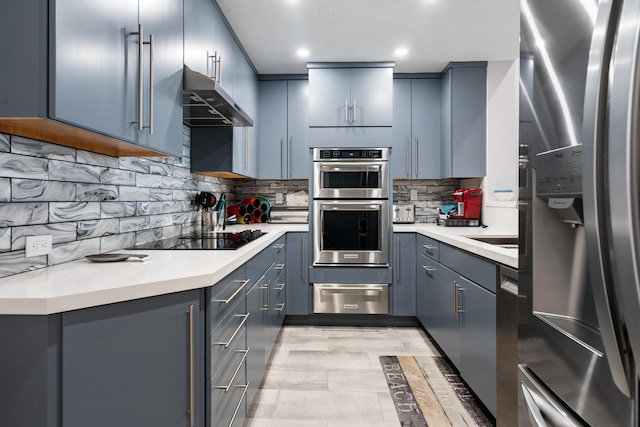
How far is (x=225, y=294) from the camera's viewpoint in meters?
1.40

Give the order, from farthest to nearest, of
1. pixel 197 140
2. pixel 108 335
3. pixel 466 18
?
1. pixel 197 140
2. pixel 466 18
3. pixel 108 335

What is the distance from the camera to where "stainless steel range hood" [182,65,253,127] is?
1775 mm

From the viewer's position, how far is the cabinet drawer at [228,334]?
1.28 metres

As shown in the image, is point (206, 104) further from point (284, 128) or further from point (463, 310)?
point (463, 310)

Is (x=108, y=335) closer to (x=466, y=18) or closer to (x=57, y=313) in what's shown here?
(x=57, y=313)

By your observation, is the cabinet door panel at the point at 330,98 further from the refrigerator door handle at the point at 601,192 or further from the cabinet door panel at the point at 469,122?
the refrigerator door handle at the point at 601,192

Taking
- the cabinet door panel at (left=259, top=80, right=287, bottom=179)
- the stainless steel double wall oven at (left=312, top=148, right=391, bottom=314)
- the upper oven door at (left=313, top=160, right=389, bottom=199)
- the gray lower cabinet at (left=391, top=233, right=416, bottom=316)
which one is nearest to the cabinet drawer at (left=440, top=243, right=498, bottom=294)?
the gray lower cabinet at (left=391, top=233, right=416, bottom=316)

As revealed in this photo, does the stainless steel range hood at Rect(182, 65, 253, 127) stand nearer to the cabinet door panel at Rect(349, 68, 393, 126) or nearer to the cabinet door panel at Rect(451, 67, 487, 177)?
the cabinet door panel at Rect(349, 68, 393, 126)

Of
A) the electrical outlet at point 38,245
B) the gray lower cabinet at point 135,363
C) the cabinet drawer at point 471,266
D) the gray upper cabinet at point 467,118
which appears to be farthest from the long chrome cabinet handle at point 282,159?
the gray lower cabinet at point 135,363

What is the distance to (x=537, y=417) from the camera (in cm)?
90

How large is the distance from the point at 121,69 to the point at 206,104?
0.84 meters

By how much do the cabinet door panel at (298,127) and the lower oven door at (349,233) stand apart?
478 mm

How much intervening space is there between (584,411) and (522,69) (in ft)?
2.69

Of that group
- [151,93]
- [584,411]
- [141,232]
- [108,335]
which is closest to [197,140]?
[141,232]
